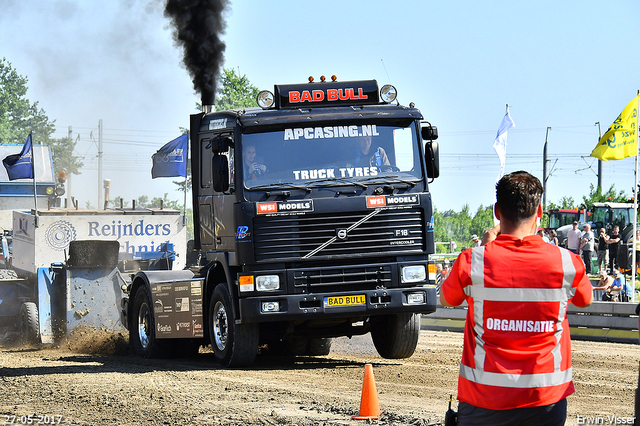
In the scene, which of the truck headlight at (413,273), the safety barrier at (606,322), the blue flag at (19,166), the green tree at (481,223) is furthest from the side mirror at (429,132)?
the green tree at (481,223)

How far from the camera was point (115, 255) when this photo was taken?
14.9m

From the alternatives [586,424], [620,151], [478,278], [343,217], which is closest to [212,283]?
[343,217]

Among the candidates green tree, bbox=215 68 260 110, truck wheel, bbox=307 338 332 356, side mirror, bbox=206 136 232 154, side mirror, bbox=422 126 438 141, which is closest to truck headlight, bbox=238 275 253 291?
side mirror, bbox=206 136 232 154

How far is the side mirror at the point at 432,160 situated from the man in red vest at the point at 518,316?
629cm

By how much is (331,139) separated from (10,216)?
12610mm

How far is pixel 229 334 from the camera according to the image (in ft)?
34.0

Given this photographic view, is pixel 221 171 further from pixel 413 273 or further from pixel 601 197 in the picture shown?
pixel 601 197

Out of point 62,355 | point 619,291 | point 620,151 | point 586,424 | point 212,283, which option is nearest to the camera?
point 586,424

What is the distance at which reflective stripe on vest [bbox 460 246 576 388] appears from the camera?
147 inches

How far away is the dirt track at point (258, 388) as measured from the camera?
728 centimetres

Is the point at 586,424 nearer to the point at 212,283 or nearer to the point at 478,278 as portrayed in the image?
the point at 478,278

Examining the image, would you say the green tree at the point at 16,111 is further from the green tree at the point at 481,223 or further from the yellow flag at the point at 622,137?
the yellow flag at the point at 622,137

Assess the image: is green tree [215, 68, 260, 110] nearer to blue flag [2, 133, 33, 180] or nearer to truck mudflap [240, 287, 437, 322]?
blue flag [2, 133, 33, 180]

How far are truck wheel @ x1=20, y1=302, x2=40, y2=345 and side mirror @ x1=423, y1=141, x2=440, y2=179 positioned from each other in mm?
8056
